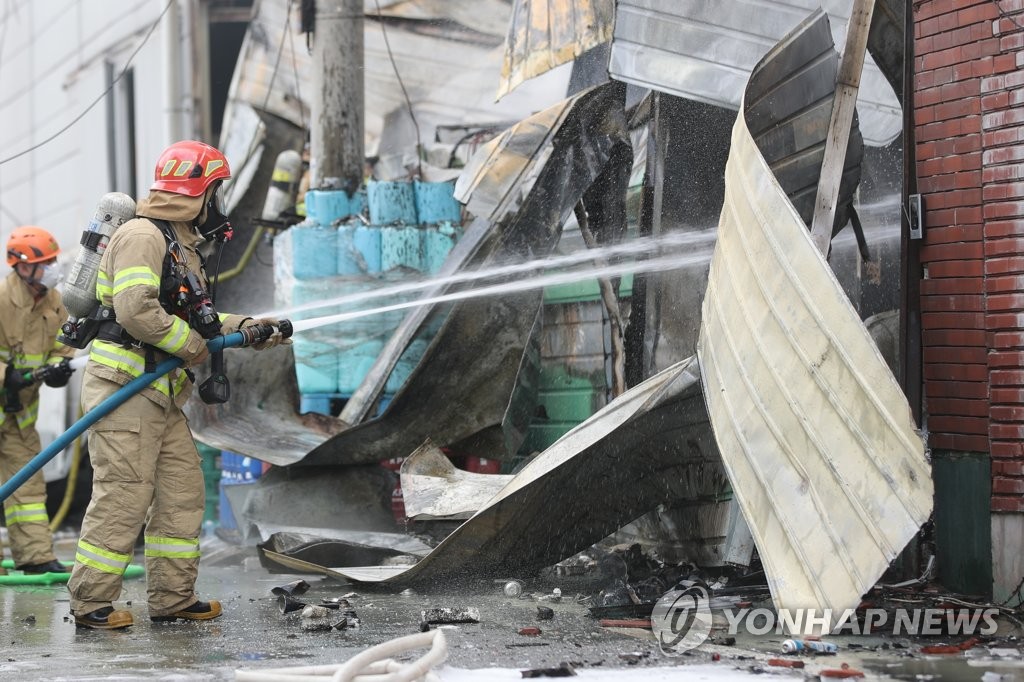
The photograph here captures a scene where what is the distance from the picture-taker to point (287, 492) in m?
6.93

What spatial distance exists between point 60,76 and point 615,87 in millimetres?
9220

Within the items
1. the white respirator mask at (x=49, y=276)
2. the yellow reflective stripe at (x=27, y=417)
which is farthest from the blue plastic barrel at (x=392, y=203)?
the yellow reflective stripe at (x=27, y=417)

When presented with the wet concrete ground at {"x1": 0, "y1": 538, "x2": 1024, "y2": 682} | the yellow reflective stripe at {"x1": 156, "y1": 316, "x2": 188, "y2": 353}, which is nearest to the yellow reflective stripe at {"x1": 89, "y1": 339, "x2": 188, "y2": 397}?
the yellow reflective stripe at {"x1": 156, "y1": 316, "x2": 188, "y2": 353}

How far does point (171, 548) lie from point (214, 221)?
4.62 ft

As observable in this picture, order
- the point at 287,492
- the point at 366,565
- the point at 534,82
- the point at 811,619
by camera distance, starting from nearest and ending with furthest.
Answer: the point at 811,619 → the point at 366,565 → the point at 287,492 → the point at 534,82

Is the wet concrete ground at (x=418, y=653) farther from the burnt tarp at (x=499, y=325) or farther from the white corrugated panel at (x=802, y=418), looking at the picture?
the burnt tarp at (x=499, y=325)

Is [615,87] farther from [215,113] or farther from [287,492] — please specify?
[215,113]

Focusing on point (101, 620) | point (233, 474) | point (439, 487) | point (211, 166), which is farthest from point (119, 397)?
point (233, 474)

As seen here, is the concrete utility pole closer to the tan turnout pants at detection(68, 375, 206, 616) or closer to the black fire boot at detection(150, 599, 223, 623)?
the tan turnout pants at detection(68, 375, 206, 616)

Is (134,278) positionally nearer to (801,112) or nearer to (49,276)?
(49,276)

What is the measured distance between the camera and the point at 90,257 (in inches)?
196

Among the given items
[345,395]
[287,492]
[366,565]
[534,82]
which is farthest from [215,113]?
[366,565]

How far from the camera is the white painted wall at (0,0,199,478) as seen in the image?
11.4m

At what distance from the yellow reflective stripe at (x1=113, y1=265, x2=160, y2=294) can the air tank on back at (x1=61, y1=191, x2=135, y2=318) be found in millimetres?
259
